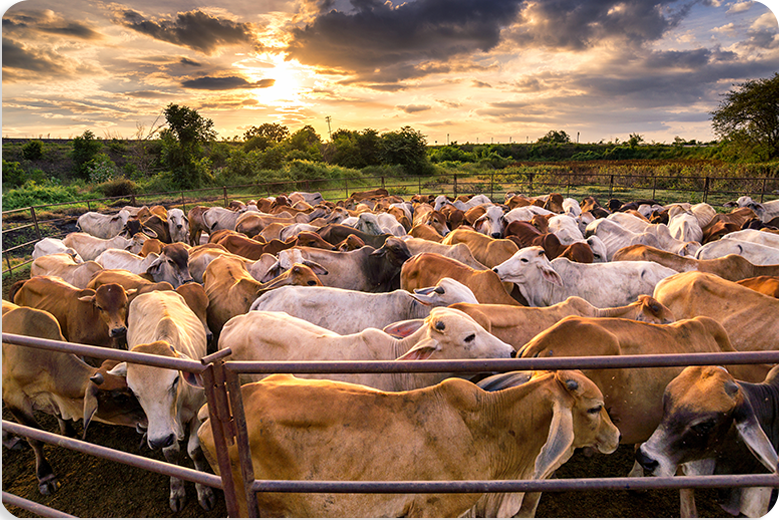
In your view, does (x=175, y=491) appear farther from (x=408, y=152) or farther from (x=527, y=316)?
(x=408, y=152)

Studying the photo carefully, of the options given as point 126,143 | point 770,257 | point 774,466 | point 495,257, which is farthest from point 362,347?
point 126,143

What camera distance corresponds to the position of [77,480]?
423 cm

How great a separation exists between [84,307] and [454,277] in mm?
4845

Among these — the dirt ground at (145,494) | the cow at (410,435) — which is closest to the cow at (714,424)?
the cow at (410,435)

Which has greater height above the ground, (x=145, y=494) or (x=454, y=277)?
(x=454, y=277)

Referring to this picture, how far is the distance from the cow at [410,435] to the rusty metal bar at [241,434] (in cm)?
42

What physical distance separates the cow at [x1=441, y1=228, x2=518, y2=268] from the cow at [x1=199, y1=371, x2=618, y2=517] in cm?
501

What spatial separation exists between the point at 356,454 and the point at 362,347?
57.0 inches

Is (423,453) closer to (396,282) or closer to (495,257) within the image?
(396,282)

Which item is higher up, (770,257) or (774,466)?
(770,257)

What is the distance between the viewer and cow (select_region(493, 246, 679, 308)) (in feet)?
20.4

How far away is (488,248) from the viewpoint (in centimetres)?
780

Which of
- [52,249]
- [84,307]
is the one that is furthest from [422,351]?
[52,249]

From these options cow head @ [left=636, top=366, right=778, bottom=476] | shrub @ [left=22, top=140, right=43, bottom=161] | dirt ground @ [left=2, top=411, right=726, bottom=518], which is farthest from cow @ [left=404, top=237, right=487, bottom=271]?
shrub @ [left=22, top=140, right=43, bottom=161]
